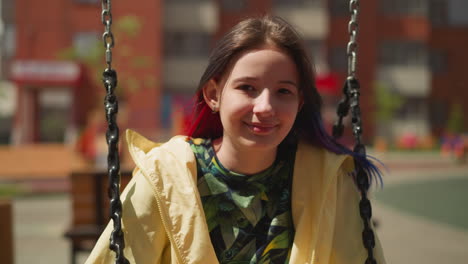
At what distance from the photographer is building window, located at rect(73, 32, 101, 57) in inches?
1075

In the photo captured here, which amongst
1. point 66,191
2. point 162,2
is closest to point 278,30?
point 66,191

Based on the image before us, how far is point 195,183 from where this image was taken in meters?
2.12

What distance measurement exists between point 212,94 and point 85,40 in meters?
26.6

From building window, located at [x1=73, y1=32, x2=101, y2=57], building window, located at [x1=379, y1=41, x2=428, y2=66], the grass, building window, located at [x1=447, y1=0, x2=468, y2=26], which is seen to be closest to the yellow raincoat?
the grass

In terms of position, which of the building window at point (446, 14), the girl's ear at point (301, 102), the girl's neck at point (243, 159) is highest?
the building window at point (446, 14)

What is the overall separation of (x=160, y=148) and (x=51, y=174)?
38.5 ft

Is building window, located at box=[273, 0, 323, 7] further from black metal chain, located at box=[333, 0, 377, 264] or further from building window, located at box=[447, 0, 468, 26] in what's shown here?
black metal chain, located at box=[333, 0, 377, 264]

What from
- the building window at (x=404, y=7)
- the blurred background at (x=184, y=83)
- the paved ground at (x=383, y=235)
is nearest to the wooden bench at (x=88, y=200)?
the paved ground at (x=383, y=235)

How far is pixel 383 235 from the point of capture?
6930 mm

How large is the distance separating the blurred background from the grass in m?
0.03

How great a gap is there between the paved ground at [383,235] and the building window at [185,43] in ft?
64.1

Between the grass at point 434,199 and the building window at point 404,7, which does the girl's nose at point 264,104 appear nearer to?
the grass at point 434,199

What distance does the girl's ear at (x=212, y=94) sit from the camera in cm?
228

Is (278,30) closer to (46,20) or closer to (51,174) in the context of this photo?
(51,174)
